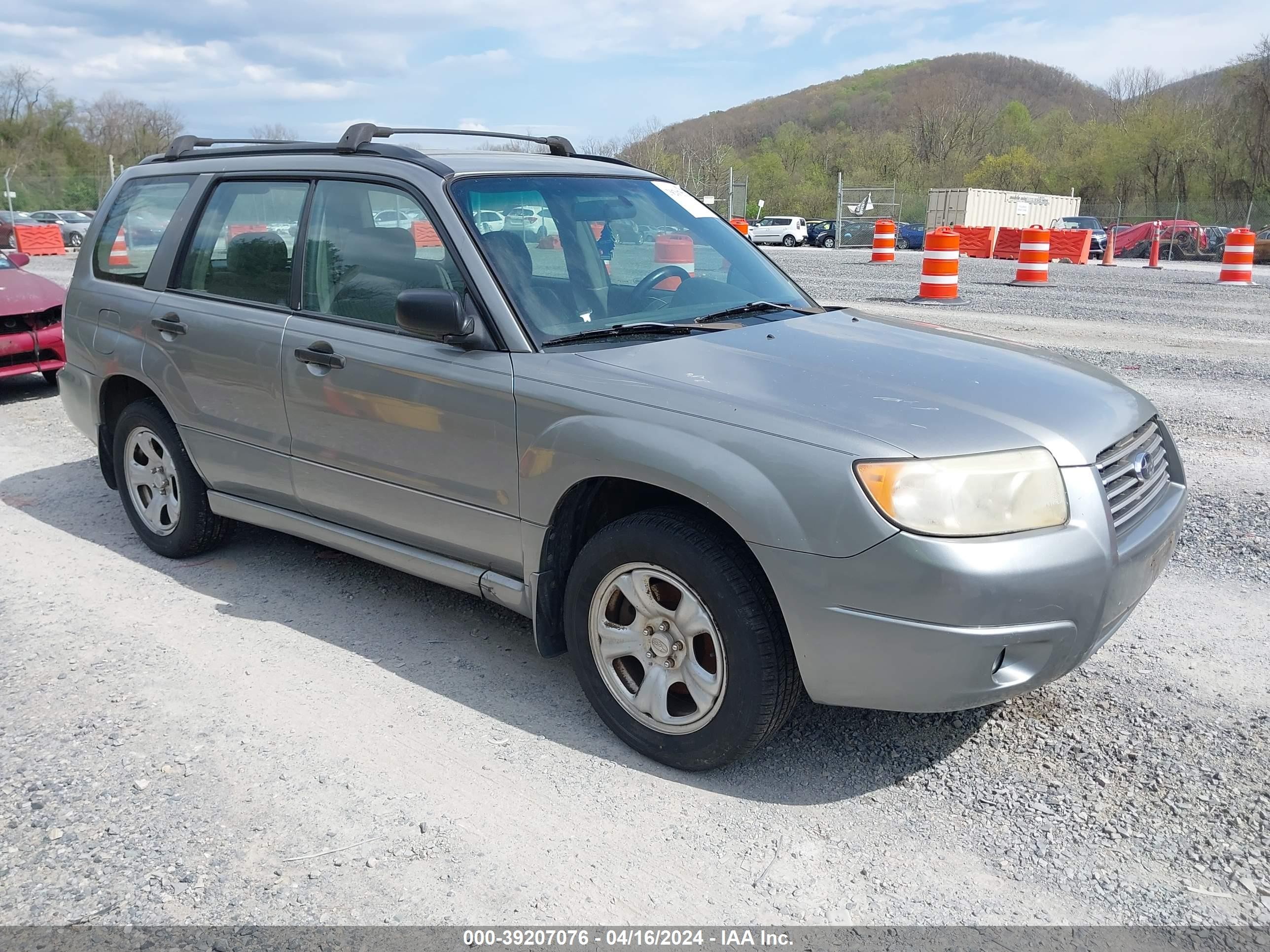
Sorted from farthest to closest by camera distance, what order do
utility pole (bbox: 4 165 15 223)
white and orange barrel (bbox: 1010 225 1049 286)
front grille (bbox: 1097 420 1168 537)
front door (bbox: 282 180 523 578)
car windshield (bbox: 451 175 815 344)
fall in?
utility pole (bbox: 4 165 15 223), white and orange barrel (bbox: 1010 225 1049 286), car windshield (bbox: 451 175 815 344), front door (bbox: 282 180 523 578), front grille (bbox: 1097 420 1168 537)

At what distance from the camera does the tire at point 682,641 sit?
116 inches

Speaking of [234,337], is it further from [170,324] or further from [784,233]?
[784,233]

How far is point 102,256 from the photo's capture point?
17.4 ft

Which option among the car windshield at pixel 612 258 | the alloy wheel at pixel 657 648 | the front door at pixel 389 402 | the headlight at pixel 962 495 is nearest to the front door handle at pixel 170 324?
the front door at pixel 389 402

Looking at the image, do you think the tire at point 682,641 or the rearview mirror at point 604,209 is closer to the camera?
the tire at point 682,641

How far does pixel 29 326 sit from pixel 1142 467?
29.6 ft

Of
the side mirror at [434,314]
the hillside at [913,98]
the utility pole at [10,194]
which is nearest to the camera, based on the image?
the side mirror at [434,314]

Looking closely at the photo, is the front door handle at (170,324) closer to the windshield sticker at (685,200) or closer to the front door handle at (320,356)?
the front door handle at (320,356)

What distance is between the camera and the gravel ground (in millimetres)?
2652

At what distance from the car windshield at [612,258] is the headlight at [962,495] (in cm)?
128

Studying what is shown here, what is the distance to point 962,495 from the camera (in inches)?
108

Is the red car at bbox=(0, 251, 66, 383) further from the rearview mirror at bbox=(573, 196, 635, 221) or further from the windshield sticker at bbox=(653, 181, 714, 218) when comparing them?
the rearview mirror at bbox=(573, 196, 635, 221)

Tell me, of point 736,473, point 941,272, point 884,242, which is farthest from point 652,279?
point 884,242

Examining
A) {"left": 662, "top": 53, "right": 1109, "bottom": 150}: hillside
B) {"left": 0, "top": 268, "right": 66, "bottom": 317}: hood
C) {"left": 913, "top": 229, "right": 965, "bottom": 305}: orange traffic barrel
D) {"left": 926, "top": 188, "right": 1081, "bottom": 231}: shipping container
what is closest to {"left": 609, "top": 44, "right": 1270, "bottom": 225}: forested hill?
{"left": 926, "top": 188, "right": 1081, "bottom": 231}: shipping container
